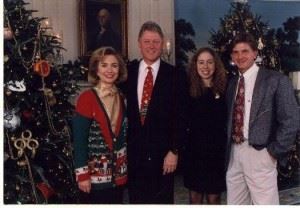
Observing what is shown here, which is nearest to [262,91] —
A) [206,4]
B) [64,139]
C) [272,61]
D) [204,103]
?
[204,103]

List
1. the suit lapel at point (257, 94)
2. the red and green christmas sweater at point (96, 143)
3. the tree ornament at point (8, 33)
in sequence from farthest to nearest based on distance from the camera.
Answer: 1. the tree ornament at point (8, 33)
2. the suit lapel at point (257, 94)
3. the red and green christmas sweater at point (96, 143)

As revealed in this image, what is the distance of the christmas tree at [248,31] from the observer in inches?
133

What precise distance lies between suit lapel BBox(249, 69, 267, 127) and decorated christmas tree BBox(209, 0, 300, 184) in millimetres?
1196

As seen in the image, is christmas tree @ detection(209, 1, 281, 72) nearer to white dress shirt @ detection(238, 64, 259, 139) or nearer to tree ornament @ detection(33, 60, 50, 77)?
white dress shirt @ detection(238, 64, 259, 139)

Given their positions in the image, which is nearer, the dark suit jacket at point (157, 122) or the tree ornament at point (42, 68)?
the dark suit jacket at point (157, 122)

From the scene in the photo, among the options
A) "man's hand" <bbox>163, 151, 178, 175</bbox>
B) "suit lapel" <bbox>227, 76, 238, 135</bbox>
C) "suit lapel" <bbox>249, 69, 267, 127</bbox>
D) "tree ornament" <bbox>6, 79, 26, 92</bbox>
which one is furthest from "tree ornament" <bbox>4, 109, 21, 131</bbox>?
"suit lapel" <bbox>249, 69, 267, 127</bbox>

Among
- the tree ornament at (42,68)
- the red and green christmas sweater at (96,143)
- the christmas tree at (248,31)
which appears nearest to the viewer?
the red and green christmas sweater at (96,143)

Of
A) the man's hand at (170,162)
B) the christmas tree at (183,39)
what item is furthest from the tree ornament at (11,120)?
the christmas tree at (183,39)

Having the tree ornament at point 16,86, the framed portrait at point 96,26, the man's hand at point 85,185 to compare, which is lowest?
the man's hand at point 85,185

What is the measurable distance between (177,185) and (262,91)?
1.59m

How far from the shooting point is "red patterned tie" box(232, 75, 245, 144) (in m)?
2.15

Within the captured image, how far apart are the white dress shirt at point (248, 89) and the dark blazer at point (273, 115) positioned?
3 centimetres

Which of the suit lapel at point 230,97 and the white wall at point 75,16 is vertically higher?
the white wall at point 75,16

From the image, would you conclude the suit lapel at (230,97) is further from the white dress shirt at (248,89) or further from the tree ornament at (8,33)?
the tree ornament at (8,33)
